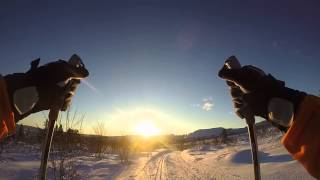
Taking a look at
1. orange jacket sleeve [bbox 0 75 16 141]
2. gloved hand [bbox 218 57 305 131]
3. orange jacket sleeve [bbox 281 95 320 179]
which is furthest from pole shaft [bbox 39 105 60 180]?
orange jacket sleeve [bbox 281 95 320 179]

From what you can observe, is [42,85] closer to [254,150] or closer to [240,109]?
[240,109]

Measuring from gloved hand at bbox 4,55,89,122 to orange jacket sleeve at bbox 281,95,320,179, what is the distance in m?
0.98

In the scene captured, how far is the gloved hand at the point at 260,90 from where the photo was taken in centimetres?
139

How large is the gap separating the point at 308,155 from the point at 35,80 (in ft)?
3.67

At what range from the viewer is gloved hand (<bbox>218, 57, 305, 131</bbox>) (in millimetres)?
1395

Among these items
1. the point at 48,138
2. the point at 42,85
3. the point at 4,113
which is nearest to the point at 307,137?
the point at 4,113

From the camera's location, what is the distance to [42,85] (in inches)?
60.2

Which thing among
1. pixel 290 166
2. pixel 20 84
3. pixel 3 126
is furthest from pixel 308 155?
pixel 290 166

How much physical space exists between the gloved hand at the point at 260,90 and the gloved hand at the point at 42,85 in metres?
0.71

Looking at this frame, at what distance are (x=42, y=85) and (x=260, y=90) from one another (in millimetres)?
966

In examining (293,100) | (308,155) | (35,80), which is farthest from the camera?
(35,80)

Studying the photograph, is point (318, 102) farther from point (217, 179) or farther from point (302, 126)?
point (217, 179)

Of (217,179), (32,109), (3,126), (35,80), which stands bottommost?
(217,179)

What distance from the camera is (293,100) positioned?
1299mm
